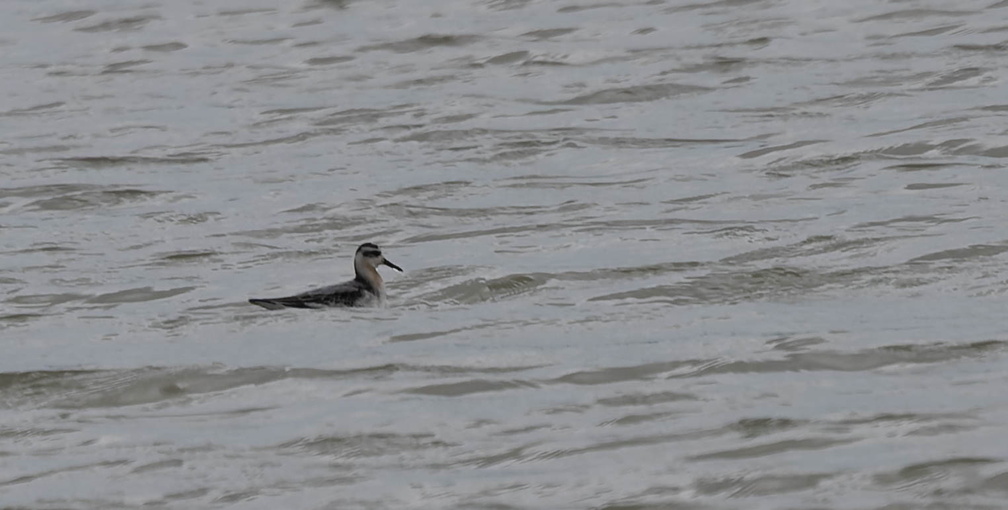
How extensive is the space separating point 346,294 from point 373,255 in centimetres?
54

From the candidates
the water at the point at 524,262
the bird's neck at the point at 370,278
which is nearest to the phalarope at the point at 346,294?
the bird's neck at the point at 370,278

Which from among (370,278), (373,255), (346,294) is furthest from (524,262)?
(346,294)

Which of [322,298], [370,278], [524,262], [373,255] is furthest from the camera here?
[524,262]

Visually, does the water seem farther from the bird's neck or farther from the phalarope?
the bird's neck

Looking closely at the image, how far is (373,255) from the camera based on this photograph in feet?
45.0

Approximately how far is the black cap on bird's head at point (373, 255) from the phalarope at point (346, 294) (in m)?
0.03

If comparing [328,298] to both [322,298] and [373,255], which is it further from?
[373,255]

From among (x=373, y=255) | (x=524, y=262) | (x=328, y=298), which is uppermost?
(x=373, y=255)

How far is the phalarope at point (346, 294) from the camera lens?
42.7 ft

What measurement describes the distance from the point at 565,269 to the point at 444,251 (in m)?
1.28

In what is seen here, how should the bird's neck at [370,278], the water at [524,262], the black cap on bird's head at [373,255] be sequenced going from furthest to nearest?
the black cap on bird's head at [373,255] → the bird's neck at [370,278] → the water at [524,262]

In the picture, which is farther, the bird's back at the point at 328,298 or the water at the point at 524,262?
the bird's back at the point at 328,298

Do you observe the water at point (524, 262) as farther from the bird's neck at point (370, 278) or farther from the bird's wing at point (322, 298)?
the bird's neck at point (370, 278)

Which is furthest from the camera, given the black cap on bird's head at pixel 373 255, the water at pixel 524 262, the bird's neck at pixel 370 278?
the black cap on bird's head at pixel 373 255
